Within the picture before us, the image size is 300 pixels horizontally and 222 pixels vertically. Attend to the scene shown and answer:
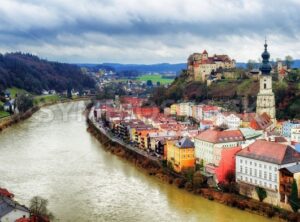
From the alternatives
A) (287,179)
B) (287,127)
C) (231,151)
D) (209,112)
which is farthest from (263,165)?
(209,112)

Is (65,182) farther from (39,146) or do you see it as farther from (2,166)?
(39,146)

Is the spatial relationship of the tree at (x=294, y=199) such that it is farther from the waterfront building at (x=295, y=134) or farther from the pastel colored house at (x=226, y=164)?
the waterfront building at (x=295, y=134)

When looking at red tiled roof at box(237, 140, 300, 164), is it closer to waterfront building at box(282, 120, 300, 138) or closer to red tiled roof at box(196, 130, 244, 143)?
red tiled roof at box(196, 130, 244, 143)

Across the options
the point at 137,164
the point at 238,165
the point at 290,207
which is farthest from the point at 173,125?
the point at 290,207

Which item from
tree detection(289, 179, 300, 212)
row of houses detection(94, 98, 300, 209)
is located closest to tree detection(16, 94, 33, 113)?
row of houses detection(94, 98, 300, 209)

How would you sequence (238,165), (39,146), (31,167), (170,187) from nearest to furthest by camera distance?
(238,165) < (170,187) < (31,167) < (39,146)
